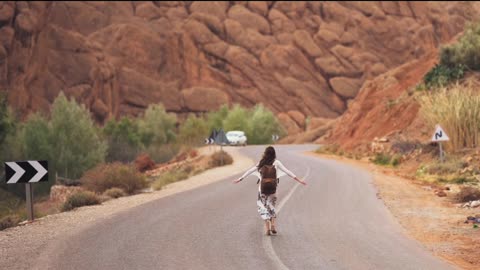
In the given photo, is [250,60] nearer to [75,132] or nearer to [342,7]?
[342,7]

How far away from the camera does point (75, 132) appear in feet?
145

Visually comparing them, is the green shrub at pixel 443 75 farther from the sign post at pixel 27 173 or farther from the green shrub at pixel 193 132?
the green shrub at pixel 193 132

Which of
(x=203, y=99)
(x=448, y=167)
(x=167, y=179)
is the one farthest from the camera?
(x=203, y=99)

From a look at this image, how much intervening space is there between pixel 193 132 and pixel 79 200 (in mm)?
64045

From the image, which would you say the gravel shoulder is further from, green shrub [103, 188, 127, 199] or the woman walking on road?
the woman walking on road

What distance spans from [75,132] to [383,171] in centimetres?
2362

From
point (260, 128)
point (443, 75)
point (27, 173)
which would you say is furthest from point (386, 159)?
point (260, 128)

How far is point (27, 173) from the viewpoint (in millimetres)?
13430

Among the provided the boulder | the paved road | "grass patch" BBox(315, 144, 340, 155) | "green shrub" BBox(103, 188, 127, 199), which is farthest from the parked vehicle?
the paved road

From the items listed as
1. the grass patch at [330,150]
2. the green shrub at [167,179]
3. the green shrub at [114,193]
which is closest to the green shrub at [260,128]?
the grass patch at [330,150]

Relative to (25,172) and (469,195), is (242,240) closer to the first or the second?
(25,172)

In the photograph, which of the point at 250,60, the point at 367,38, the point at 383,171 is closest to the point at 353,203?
the point at 383,171

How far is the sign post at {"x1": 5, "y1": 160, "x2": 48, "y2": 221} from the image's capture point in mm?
13094

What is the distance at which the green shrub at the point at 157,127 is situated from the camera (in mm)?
79438
